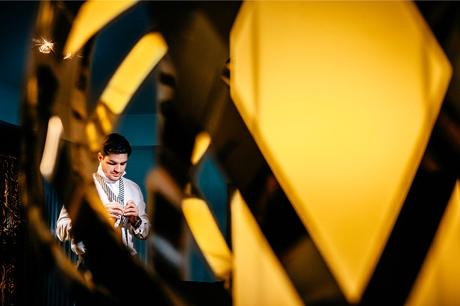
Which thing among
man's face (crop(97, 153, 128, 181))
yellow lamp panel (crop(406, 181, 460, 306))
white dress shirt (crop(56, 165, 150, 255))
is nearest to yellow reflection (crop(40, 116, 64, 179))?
white dress shirt (crop(56, 165, 150, 255))

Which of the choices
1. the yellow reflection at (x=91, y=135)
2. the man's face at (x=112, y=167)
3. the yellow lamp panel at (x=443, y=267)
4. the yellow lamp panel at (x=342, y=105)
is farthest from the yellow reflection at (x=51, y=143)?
the yellow lamp panel at (x=443, y=267)

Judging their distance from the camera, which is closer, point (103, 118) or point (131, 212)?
point (103, 118)

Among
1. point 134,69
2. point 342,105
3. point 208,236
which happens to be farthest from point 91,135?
point 342,105

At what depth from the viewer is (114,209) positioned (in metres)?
1.46

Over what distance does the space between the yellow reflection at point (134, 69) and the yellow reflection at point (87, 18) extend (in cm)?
11

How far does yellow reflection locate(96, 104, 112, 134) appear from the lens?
1.23 m

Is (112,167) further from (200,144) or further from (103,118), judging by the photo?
(200,144)

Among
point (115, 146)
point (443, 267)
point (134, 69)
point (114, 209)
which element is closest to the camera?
point (443, 267)

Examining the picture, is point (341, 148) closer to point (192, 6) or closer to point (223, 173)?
point (223, 173)

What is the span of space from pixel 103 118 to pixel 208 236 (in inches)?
18.2

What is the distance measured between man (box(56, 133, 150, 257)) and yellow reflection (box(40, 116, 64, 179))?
0.24m

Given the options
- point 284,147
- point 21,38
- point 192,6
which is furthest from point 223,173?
point 21,38

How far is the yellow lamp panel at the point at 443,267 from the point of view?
3.55 feet

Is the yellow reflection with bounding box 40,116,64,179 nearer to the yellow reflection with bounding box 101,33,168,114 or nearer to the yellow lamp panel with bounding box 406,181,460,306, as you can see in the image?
the yellow reflection with bounding box 101,33,168,114
